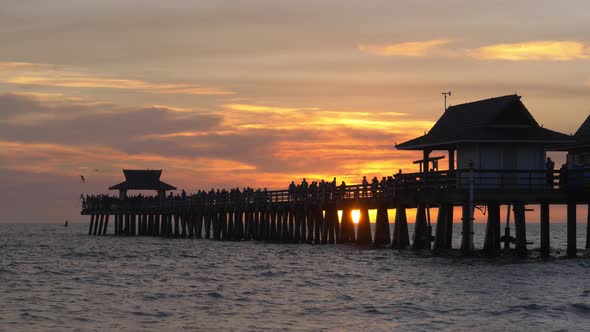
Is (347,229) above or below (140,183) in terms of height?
below

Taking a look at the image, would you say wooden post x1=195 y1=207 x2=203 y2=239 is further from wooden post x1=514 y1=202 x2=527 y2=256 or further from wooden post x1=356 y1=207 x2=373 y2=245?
wooden post x1=514 y1=202 x2=527 y2=256

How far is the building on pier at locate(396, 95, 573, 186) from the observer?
43094 mm

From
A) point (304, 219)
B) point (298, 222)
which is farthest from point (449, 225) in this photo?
point (298, 222)

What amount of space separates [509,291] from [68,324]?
13150 mm

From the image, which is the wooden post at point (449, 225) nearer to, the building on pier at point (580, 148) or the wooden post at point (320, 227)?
the building on pier at point (580, 148)

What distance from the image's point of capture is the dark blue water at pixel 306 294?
25234 millimetres

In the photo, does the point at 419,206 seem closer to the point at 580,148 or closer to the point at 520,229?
the point at 520,229

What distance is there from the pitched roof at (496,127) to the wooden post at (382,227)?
4.08 meters

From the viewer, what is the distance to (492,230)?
140ft

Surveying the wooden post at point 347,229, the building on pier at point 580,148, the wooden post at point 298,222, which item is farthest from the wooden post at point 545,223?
the wooden post at point 298,222

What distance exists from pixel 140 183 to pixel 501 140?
2425 inches

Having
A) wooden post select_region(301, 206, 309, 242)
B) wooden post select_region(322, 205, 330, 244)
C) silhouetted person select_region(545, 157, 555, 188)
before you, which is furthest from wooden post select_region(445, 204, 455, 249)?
wooden post select_region(301, 206, 309, 242)

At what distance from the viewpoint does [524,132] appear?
44031 mm

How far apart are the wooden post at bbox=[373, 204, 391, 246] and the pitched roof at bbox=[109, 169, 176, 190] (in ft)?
170
